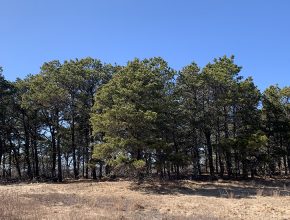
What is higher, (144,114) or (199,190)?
(144,114)

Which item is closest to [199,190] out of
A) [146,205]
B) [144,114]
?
[144,114]

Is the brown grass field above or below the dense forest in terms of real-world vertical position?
below

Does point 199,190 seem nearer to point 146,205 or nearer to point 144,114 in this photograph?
point 144,114

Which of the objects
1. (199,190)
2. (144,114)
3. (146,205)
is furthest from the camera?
(199,190)

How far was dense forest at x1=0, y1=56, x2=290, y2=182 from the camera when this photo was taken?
30.0 m

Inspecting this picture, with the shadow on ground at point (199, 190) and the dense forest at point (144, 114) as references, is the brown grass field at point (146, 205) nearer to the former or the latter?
the shadow on ground at point (199, 190)

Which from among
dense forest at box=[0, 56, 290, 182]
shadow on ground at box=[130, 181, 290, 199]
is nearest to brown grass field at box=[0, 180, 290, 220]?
shadow on ground at box=[130, 181, 290, 199]

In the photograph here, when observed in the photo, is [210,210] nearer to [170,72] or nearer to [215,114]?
[170,72]

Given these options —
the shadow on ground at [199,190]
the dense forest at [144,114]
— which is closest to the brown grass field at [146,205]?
the shadow on ground at [199,190]

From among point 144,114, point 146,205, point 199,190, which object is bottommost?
point 199,190

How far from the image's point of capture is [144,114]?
93.1ft

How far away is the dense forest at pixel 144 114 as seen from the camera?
29984mm

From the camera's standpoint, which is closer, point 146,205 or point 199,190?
point 146,205

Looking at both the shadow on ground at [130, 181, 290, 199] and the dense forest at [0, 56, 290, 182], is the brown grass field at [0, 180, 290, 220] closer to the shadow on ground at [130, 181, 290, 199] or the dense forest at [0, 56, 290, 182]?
the shadow on ground at [130, 181, 290, 199]
